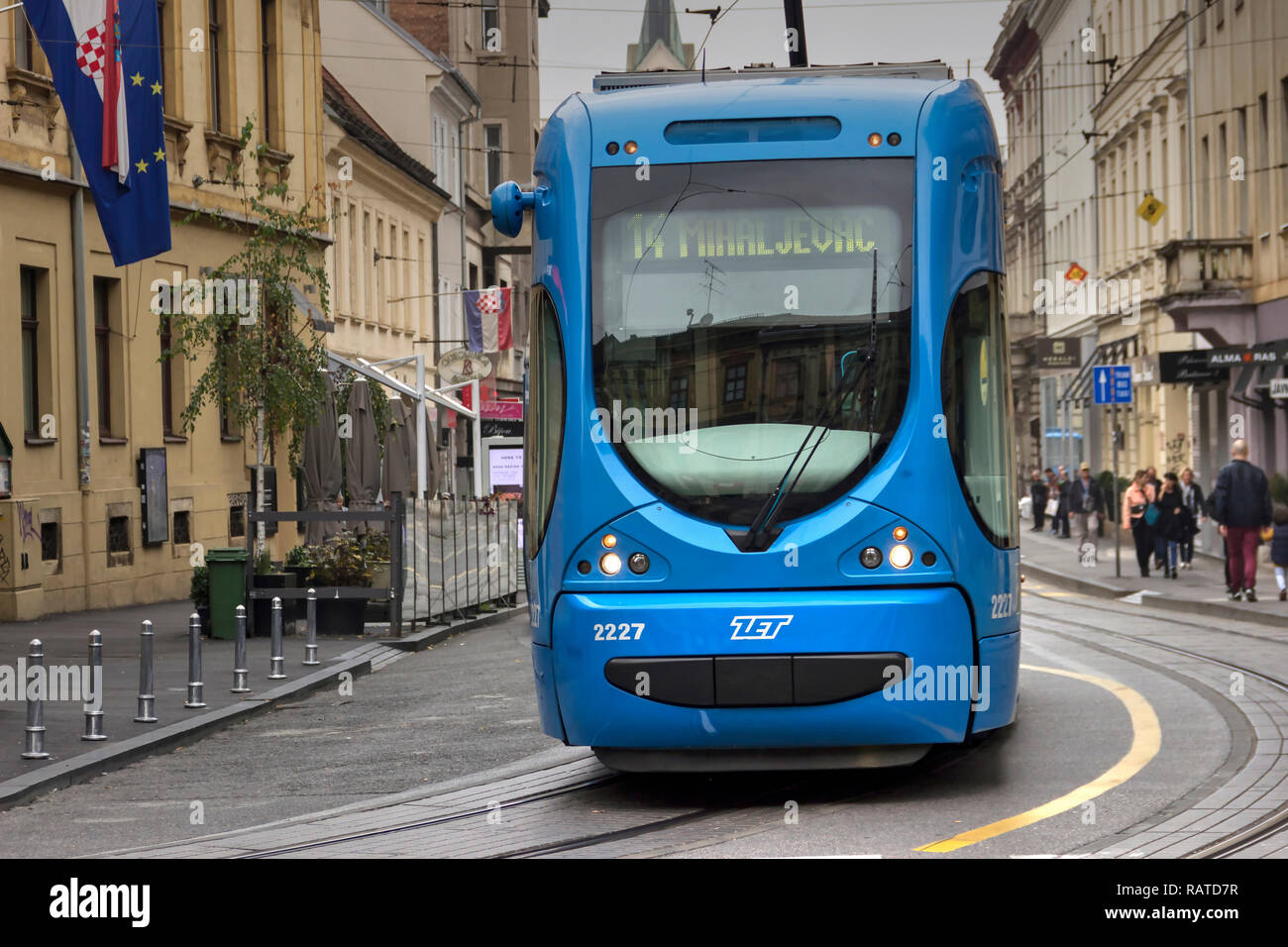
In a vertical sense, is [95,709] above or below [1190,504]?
below

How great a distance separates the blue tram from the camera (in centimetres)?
879

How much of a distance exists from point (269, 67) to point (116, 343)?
8.21m

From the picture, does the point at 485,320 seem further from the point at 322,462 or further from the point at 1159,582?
the point at 1159,582

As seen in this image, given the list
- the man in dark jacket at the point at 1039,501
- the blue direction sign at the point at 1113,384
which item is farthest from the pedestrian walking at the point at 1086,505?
the blue direction sign at the point at 1113,384

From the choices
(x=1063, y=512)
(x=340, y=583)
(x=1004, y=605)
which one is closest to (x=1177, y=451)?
(x=1063, y=512)

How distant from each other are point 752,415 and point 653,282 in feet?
2.68

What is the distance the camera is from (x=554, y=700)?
361 inches

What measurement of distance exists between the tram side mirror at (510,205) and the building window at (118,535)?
52.6ft

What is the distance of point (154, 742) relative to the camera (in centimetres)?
1238

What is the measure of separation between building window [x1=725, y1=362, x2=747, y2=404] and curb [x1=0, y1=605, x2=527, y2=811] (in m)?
4.42

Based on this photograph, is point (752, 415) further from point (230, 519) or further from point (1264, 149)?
point (1264, 149)

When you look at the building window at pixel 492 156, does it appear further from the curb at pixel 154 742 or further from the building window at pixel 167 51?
the curb at pixel 154 742

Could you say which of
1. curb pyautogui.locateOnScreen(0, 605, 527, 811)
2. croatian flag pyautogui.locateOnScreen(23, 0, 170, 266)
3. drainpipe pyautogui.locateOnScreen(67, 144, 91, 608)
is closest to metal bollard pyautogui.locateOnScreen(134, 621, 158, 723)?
curb pyautogui.locateOnScreen(0, 605, 527, 811)
